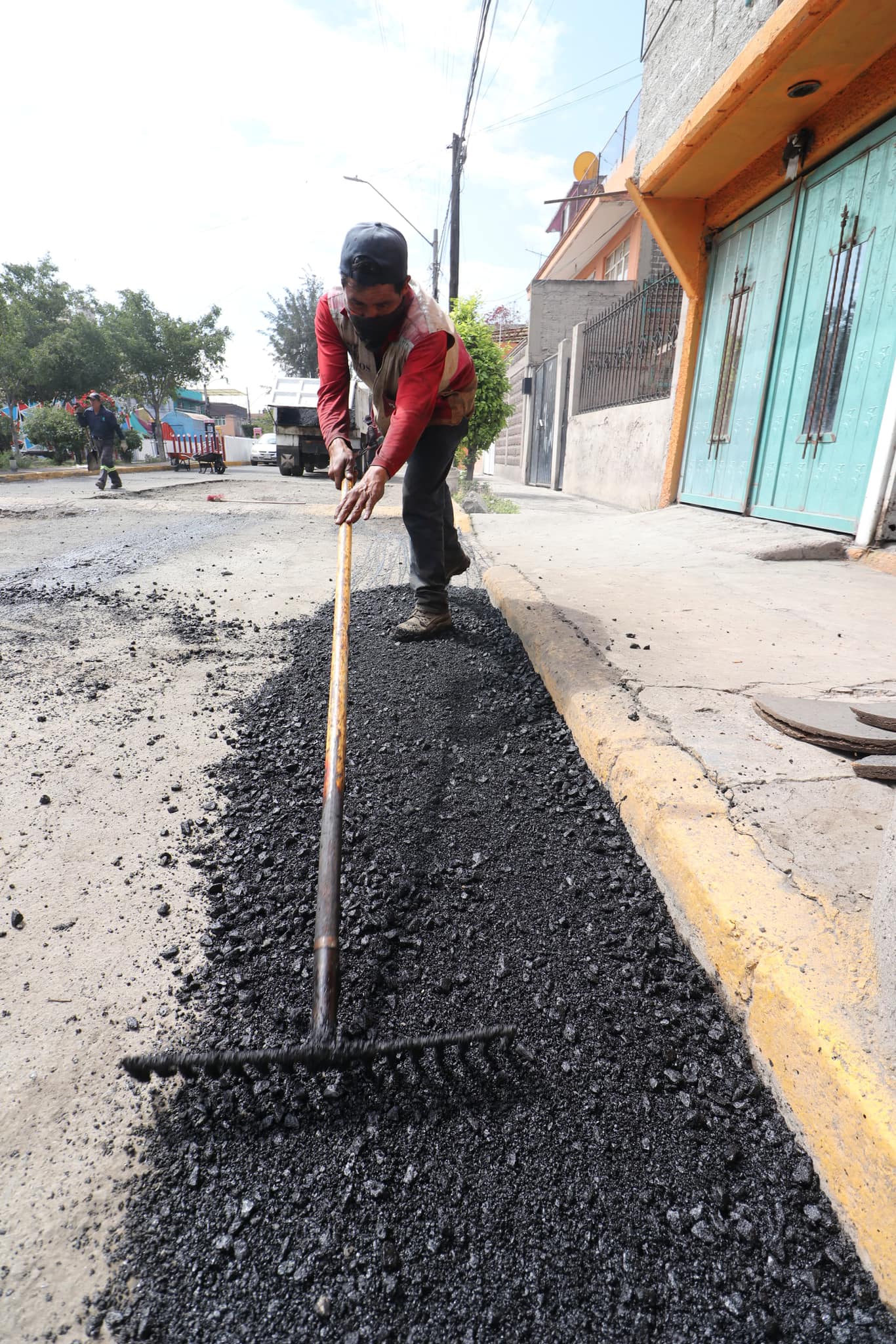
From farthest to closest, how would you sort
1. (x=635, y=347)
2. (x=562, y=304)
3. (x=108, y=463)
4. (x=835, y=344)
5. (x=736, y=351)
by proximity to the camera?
1. (x=562, y=304)
2. (x=108, y=463)
3. (x=635, y=347)
4. (x=736, y=351)
5. (x=835, y=344)

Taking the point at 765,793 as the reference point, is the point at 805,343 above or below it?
above

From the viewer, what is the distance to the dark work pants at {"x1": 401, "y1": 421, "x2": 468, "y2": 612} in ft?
9.58

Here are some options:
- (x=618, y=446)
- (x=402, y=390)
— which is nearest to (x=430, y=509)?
(x=402, y=390)

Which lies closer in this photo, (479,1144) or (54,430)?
(479,1144)

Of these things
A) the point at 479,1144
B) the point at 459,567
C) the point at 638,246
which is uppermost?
the point at 638,246

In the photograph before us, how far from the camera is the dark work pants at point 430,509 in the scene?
2.92 metres

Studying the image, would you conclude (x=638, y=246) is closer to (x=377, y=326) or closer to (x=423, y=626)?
(x=377, y=326)

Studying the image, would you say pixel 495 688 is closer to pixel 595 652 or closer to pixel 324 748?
pixel 595 652

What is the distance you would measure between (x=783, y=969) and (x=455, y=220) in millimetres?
18455

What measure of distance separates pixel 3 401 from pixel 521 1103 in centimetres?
2429

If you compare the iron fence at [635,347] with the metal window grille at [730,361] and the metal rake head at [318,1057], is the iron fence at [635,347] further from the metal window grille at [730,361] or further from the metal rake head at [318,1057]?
the metal rake head at [318,1057]

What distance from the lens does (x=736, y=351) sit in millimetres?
5484

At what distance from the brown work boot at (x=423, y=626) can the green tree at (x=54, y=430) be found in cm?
2258

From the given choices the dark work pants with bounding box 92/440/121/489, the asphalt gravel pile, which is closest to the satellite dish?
the dark work pants with bounding box 92/440/121/489
